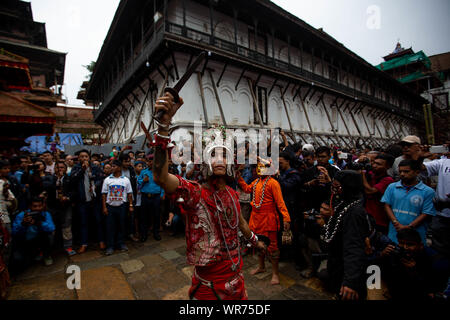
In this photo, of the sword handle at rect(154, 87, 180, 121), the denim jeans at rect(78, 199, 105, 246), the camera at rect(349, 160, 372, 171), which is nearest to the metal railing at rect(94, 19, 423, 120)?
the denim jeans at rect(78, 199, 105, 246)

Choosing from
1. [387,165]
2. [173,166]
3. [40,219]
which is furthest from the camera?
[173,166]

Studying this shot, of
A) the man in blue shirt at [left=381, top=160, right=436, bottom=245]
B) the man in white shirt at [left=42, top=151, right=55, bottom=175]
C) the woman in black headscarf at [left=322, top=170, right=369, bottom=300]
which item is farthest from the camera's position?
the man in white shirt at [left=42, top=151, right=55, bottom=175]

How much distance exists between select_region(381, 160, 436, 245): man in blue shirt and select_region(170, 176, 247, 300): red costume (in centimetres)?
239

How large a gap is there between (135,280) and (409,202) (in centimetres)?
443

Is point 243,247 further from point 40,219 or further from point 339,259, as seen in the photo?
point 40,219

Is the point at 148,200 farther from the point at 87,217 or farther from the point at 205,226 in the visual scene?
the point at 205,226

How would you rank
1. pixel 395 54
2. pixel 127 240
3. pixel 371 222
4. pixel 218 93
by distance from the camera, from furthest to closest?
pixel 395 54 → pixel 218 93 → pixel 127 240 → pixel 371 222

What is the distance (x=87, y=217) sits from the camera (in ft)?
16.6

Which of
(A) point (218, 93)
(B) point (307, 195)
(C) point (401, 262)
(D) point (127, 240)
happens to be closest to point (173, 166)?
(D) point (127, 240)

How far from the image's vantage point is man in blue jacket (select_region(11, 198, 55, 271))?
4.04m

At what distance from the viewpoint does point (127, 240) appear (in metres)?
5.62

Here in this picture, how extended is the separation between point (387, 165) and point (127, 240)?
20.2ft

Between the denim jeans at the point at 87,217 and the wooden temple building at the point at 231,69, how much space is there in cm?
655

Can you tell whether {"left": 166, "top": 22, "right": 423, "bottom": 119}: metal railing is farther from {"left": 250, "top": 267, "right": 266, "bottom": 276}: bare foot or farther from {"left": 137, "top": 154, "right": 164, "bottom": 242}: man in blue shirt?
{"left": 250, "top": 267, "right": 266, "bottom": 276}: bare foot
